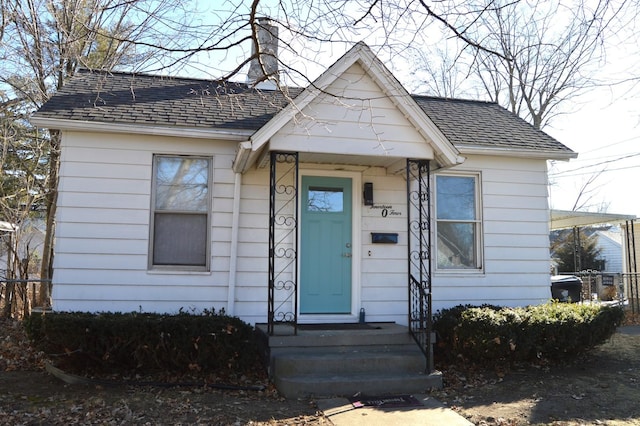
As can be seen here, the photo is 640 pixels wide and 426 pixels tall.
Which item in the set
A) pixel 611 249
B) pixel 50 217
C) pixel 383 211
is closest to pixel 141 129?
pixel 383 211

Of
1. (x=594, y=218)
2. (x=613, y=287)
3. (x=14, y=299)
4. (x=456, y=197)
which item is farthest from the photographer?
(x=613, y=287)

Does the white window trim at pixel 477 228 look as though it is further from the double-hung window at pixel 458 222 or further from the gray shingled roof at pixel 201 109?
the gray shingled roof at pixel 201 109

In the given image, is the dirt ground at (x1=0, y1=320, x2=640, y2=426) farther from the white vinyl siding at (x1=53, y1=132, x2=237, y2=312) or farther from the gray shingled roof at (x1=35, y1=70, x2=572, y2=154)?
the gray shingled roof at (x1=35, y1=70, x2=572, y2=154)

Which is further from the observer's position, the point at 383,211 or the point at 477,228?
the point at 477,228

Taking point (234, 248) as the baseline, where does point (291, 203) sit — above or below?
above

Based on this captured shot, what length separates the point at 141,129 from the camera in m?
7.04

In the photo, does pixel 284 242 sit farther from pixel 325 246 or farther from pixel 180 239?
pixel 180 239

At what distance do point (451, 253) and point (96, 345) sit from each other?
17.5 ft

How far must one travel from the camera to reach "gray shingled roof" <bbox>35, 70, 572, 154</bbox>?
7.16 metres

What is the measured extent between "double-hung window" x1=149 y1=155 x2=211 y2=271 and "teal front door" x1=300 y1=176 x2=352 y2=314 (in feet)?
4.79

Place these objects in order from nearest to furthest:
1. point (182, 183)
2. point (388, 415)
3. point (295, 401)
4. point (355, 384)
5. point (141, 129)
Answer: point (388, 415)
point (295, 401)
point (355, 384)
point (141, 129)
point (182, 183)

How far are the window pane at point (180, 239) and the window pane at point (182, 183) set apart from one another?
0.52ft

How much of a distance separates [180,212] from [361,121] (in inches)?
114

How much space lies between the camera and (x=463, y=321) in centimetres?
672
